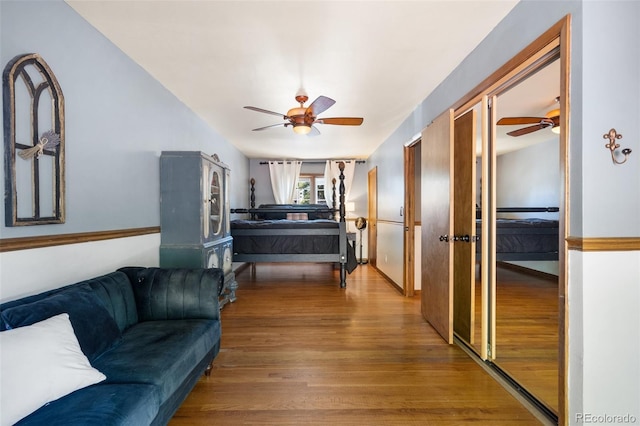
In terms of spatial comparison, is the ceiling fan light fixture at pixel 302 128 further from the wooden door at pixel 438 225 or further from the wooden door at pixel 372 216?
the wooden door at pixel 372 216

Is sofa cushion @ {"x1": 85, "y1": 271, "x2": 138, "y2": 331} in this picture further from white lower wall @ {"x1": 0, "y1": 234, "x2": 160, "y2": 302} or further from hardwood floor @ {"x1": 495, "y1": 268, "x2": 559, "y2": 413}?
hardwood floor @ {"x1": 495, "y1": 268, "x2": 559, "y2": 413}

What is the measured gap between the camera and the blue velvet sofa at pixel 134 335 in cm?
108

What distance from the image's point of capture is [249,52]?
2.25 meters

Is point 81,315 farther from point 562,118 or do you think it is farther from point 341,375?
point 562,118

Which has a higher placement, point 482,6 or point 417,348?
point 482,6

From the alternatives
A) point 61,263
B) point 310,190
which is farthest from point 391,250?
point 61,263

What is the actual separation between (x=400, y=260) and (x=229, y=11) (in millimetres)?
3417

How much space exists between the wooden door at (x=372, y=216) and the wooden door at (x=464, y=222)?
3.19 m

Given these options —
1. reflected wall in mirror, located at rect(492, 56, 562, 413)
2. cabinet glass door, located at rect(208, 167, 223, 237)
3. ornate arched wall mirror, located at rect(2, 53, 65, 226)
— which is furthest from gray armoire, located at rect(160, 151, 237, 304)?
reflected wall in mirror, located at rect(492, 56, 562, 413)

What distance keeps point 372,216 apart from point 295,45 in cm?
441

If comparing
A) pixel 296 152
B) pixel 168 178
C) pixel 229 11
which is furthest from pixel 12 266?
pixel 296 152

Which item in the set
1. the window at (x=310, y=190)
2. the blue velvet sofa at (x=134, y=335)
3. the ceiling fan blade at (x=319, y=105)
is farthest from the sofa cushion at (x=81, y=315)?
the window at (x=310, y=190)

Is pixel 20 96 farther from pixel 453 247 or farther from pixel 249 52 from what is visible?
pixel 453 247

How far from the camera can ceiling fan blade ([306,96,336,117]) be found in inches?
105
